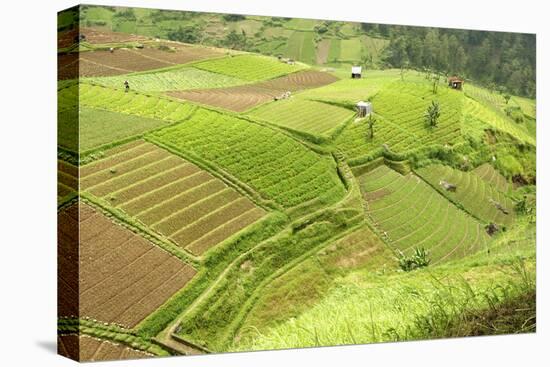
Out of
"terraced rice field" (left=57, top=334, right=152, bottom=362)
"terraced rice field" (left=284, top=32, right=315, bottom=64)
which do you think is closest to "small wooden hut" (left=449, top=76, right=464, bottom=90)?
"terraced rice field" (left=284, top=32, right=315, bottom=64)

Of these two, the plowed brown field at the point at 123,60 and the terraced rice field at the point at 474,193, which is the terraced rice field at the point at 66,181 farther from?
the terraced rice field at the point at 474,193

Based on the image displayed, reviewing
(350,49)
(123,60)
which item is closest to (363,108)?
(350,49)

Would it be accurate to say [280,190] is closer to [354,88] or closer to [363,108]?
[363,108]

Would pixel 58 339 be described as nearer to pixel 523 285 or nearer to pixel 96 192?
pixel 96 192

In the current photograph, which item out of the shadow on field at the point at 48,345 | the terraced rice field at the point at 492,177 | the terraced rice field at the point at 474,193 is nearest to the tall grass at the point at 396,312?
the terraced rice field at the point at 474,193

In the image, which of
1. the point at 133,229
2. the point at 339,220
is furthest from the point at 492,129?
the point at 133,229
